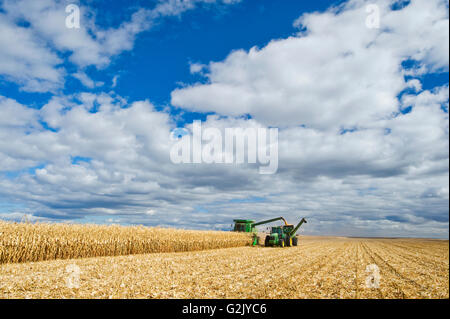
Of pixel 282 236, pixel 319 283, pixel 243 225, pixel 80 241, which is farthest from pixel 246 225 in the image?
pixel 319 283

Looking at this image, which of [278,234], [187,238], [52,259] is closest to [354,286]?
[52,259]

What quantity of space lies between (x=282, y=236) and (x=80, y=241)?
84.9 feet

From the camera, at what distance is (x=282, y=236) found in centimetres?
4094

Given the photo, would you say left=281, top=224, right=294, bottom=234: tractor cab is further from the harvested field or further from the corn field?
the harvested field

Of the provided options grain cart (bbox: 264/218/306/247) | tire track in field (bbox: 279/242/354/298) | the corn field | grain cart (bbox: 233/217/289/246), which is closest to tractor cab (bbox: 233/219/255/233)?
grain cart (bbox: 233/217/289/246)

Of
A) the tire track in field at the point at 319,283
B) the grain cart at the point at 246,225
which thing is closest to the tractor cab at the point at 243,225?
the grain cart at the point at 246,225

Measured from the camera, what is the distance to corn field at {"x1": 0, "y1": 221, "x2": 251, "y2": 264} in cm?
1928

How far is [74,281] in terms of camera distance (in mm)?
12594

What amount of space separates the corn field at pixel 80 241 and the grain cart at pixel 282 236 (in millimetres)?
10727

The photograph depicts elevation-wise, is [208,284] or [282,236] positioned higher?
[208,284]

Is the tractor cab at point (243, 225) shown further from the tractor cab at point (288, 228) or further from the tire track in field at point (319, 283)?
the tire track in field at point (319, 283)

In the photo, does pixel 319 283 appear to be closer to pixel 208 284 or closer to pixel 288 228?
pixel 208 284

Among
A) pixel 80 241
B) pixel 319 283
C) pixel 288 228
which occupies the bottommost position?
pixel 288 228

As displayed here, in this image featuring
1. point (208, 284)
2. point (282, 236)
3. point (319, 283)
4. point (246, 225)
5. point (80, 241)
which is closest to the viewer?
point (208, 284)
